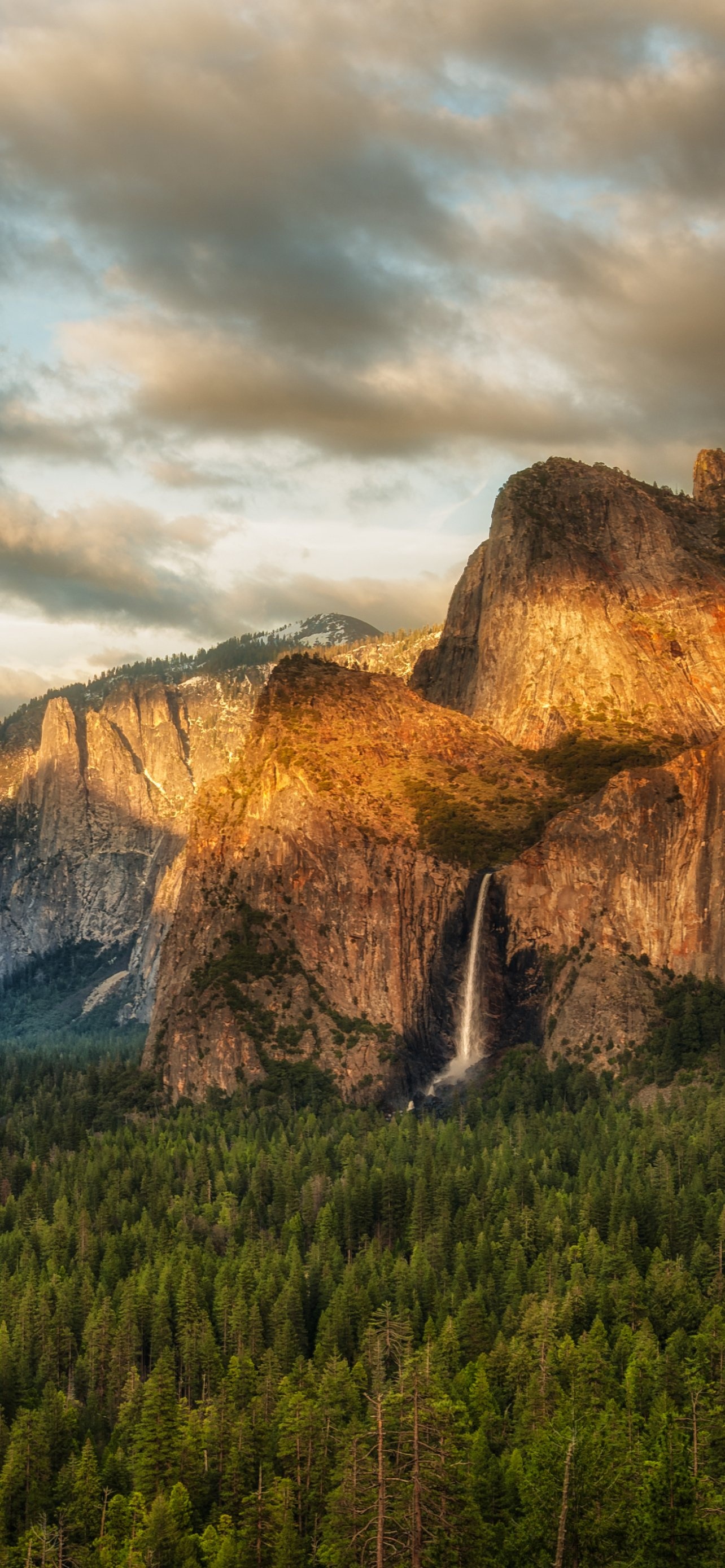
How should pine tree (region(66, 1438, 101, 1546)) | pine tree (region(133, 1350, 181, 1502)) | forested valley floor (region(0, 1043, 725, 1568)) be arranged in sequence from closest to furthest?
forested valley floor (region(0, 1043, 725, 1568))
pine tree (region(66, 1438, 101, 1546))
pine tree (region(133, 1350, 181, 1502))

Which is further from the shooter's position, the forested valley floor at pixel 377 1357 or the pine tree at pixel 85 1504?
the pine tree at pixel 85 1504

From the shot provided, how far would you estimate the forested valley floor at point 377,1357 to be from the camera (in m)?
93.4

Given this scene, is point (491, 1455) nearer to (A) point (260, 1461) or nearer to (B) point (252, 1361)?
(A) point (260, 1461)

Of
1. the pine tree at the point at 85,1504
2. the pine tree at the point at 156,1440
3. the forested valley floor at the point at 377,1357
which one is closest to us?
the forested valley floor at the point at 377,1357

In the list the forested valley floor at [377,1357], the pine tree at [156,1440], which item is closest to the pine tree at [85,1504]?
the forested valley floor at [377,1357]

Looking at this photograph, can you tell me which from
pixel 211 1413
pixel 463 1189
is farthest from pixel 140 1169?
pixel 211 1413

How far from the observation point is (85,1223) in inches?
6914

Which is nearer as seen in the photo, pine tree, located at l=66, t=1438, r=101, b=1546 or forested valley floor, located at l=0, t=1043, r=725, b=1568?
forested valley floor, located at l=0, t=1043, r=725, b=1568

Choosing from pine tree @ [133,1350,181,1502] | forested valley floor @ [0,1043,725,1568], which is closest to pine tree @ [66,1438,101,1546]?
forested valley floor @ [0,1043,725,1568]

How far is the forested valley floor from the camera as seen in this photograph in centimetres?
9344

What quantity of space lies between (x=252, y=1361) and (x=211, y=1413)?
12.9 m

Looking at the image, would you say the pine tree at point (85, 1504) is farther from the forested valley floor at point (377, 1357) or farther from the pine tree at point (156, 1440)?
the pine tree at point (156, 1440)

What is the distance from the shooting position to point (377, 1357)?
12294 centimetres

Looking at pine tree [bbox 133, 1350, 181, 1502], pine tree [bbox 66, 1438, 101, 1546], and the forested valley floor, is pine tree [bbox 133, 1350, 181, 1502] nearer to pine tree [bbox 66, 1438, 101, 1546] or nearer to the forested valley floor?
the forested valley floor
